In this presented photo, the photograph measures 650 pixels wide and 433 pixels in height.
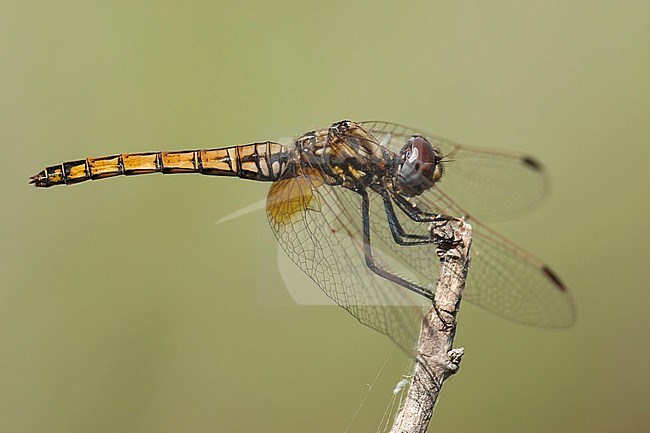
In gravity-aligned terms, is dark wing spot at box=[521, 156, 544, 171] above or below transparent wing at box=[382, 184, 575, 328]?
above

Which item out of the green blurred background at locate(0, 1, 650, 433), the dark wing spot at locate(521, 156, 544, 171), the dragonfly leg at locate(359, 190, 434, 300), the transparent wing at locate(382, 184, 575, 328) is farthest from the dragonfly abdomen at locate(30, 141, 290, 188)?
the dark wing spot at locate(521, 156, 544, 171)

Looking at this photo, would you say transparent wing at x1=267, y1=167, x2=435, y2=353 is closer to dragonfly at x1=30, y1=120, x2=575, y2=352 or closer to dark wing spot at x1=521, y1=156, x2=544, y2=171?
dragonfly at x1=30, y1=120, x2=575, y2=352

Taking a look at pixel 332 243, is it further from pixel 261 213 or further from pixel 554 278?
pixel 554 278

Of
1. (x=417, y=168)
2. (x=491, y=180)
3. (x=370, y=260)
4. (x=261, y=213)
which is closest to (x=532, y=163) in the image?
(x=491, y=180)

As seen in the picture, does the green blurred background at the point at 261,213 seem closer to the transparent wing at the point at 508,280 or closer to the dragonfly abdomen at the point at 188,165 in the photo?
the dragonfly abdomen at the point at 188,165

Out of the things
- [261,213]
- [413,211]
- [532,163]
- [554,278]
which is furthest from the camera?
[261,213]

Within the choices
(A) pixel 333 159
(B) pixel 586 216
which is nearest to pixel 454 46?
(B) pixel 586 216

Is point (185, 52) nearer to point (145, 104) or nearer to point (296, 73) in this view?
point (145, 104)
